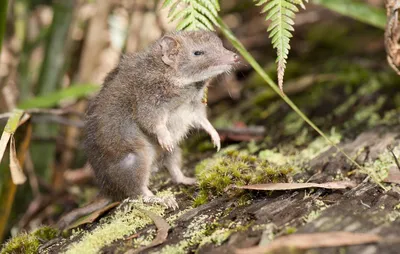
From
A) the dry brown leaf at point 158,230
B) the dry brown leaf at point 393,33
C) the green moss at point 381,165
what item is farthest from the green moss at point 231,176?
the dry brown leaf at point 393,33

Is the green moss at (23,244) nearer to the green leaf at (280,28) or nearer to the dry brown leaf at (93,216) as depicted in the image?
the dry brown leaf at (93,216)

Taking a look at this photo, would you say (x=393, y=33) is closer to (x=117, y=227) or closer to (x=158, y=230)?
(x=158, y=230)

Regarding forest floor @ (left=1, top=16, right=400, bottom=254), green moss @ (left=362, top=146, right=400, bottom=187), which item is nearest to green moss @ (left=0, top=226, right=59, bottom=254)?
forest floor @ (left=1, top=16, right=400, bottom=254)

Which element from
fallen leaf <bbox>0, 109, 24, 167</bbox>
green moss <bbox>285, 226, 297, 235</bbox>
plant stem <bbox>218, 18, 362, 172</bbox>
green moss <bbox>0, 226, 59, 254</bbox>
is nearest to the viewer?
green moss <bbox>285, 226, 297, 235</bbox>

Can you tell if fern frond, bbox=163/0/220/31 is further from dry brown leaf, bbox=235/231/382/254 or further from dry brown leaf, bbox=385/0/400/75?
dry brown leaf, bbox=235/231/382/254

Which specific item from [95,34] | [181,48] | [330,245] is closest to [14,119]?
[181,48]

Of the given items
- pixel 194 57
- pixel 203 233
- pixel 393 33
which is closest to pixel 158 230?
pixel 203 233
